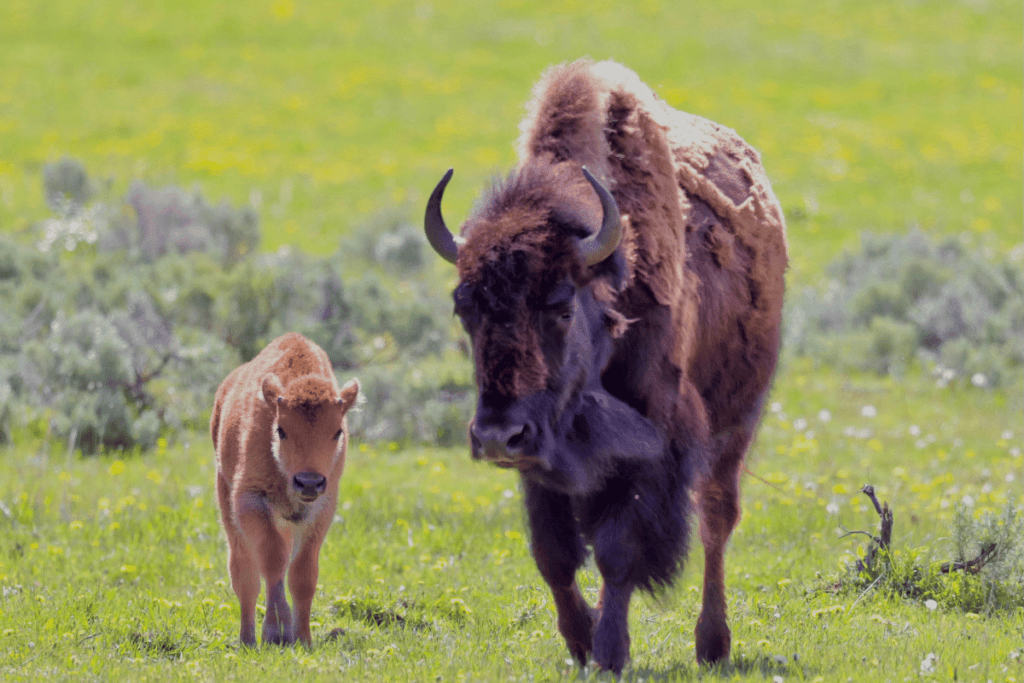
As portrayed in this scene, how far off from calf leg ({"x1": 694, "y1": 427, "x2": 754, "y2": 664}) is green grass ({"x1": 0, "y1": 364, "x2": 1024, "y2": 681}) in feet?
0.48

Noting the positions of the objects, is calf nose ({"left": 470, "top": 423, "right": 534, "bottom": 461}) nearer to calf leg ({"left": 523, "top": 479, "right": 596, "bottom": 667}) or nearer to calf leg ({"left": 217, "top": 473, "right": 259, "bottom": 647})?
calf leg ({"left": 523, "top": 479, "right": 596, "bottom": 667})

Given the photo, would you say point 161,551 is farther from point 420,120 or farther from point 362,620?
point 420,120

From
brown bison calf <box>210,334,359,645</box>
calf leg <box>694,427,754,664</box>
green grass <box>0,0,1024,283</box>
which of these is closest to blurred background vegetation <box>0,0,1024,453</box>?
green grass <box>0,0,1024,283</box>

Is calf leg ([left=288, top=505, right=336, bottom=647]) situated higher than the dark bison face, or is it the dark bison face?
the dark bison face

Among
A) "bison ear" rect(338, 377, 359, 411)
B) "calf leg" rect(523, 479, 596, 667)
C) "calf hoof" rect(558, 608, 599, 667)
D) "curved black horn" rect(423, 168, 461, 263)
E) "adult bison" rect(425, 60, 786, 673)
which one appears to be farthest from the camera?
"bison ear" rect(338, 377, 359, 411)

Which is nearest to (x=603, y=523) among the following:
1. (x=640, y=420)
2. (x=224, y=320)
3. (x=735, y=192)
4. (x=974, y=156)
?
(x=640, y=420)

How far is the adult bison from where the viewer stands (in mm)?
5254

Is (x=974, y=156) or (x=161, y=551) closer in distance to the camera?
(x=161, y=551)

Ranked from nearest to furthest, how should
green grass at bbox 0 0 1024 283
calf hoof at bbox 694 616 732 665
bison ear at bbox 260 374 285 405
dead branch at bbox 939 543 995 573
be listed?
calf hoof at bbox 694 616 732 665 < bison ear at bbox 260 374 285 405 < dead branch at bbox 939 543 995 573 < green grass at bbox 0 0 1024 283

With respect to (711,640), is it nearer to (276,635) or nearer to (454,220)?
(276,635)

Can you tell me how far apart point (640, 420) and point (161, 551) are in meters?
3.71

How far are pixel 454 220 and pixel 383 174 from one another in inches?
204

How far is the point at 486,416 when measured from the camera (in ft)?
16.5

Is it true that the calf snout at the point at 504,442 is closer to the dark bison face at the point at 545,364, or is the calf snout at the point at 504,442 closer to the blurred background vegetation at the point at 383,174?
the dark bison face at the point at 545,364
